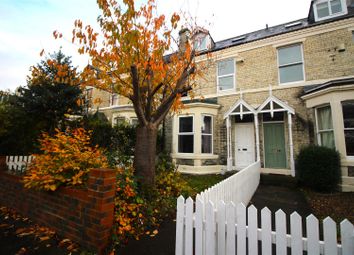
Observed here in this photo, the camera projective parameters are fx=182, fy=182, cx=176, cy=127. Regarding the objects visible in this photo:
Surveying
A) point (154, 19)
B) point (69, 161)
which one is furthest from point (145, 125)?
point (154, 19)

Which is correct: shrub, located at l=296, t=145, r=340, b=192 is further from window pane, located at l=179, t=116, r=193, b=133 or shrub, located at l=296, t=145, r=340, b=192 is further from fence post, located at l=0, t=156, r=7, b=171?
fence post, located at l=0, t=156, r=7, b=171

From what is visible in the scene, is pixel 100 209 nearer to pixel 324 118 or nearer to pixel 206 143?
pixel 206 143

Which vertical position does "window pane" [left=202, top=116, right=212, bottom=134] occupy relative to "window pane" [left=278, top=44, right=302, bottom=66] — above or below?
below

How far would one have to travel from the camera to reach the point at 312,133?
8508 mm

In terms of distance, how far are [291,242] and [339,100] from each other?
775cm

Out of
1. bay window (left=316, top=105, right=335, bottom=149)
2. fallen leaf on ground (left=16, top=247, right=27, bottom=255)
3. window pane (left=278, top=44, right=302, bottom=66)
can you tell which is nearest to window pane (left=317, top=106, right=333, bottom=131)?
bay window (left=316, top=105, right=335, bottom=149)

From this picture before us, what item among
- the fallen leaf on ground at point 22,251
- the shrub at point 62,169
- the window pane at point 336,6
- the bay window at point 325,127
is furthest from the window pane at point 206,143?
the window pane at point 336,6

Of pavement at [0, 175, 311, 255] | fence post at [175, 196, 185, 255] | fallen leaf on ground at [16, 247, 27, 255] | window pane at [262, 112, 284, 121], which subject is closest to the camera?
fence post at [175, 196, 185, 255]

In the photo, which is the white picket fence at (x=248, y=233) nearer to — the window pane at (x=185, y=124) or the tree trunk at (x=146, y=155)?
the tree trunk at (x=146, y=155)

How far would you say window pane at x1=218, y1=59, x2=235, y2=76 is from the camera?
36.0 ft

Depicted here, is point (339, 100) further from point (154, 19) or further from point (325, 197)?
point (154, 19)

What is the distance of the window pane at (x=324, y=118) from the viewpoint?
787 centimetres

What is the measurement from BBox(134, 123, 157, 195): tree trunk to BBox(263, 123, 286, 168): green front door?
729 centimetres

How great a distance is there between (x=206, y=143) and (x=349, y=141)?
6.22 metres
